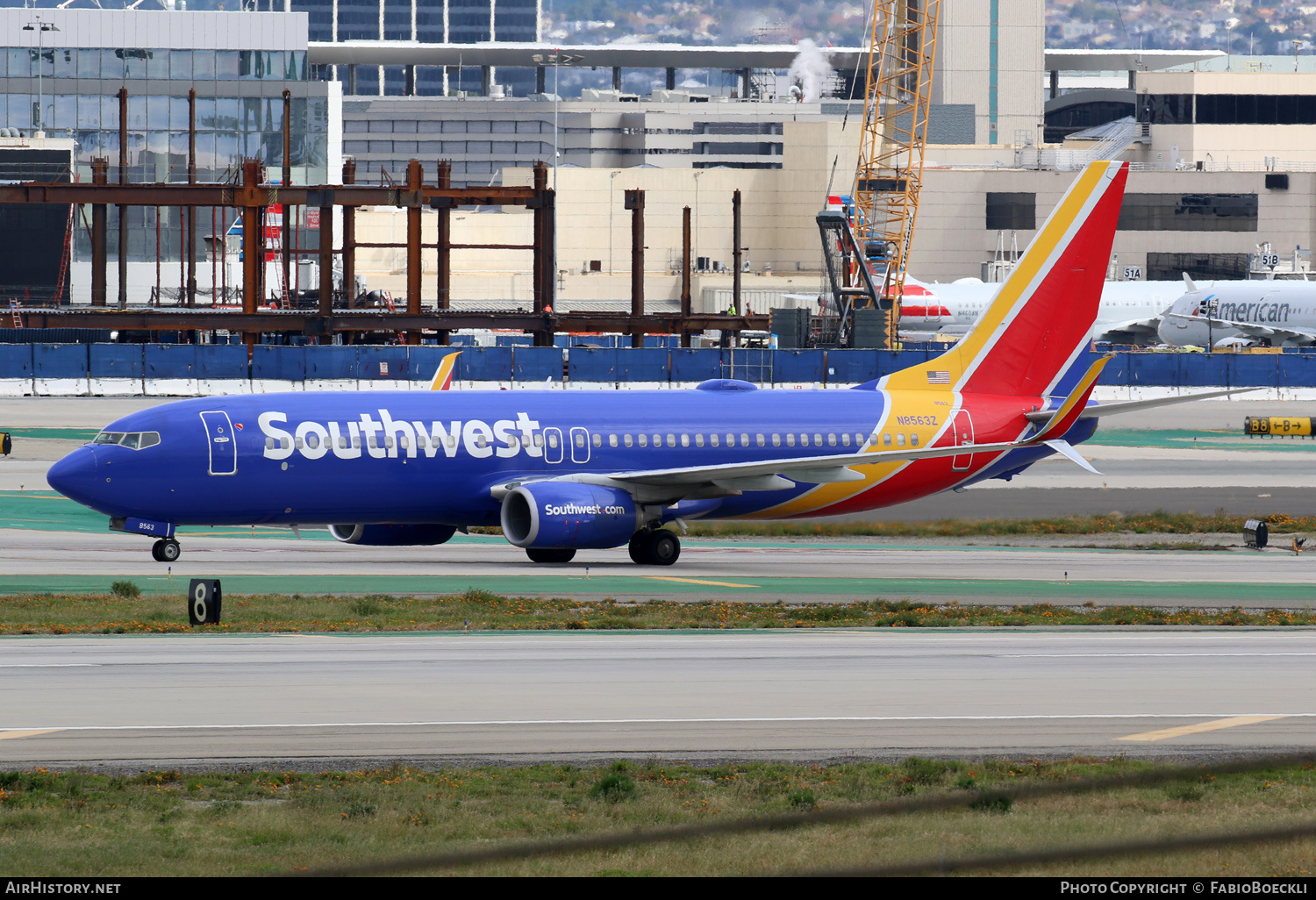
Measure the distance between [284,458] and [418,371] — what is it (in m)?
54.7

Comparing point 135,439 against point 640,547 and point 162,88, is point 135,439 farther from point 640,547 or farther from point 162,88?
point 162,88

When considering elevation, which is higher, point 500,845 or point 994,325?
point 994,325

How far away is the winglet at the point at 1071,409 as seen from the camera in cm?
4466

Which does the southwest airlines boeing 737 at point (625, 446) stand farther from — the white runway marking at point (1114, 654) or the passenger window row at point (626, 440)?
the white runway marking at point (1114, 654)

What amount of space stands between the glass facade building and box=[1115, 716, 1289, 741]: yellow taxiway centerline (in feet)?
411

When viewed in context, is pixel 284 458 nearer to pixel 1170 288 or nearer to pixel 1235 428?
pixel 1235 428

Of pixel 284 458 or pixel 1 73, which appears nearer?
pixel 284 458

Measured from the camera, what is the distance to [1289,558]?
42781 millimetres

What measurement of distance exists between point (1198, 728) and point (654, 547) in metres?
21.4

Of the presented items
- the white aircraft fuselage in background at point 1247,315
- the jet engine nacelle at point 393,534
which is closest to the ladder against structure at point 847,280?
the white aircraft fuselage in background at point 1247,315

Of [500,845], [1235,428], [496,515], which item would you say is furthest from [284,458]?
[1235,428]

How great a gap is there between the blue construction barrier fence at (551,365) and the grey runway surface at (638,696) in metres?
65.7

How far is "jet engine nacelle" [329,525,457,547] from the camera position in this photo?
4094cm

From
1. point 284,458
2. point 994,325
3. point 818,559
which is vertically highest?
point 994,325
